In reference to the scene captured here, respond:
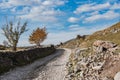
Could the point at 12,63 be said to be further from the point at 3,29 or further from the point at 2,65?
the point at 3,29

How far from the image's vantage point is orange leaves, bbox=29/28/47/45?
411 feet

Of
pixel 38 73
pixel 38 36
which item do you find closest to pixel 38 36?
pixel 38 36

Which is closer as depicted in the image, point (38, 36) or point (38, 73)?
point (38, 73)

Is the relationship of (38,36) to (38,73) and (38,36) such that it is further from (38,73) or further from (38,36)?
(38,73)

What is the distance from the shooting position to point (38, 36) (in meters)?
125

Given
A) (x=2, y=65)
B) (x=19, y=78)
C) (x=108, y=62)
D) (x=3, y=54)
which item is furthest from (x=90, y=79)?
(x=3, y=54)

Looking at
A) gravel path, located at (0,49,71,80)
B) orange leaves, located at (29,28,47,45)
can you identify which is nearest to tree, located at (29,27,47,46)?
orange leaves, located at (29,28,47,45)

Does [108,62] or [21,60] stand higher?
[108,62]

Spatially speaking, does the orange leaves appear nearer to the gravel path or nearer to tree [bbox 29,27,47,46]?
tree [bbox 29,27,47,46]

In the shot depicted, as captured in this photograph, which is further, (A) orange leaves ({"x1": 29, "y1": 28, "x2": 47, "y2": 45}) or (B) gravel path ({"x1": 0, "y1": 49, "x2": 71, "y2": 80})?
(A) orange leaves ({"x1": 29, "y1": 28, "x2": 47, "y2": 45})

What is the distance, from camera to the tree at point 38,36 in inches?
4936

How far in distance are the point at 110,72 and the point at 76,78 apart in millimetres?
3010

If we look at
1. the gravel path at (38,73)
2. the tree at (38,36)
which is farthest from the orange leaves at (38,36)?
the gravel path at (38,73)

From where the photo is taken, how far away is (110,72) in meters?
24.0
